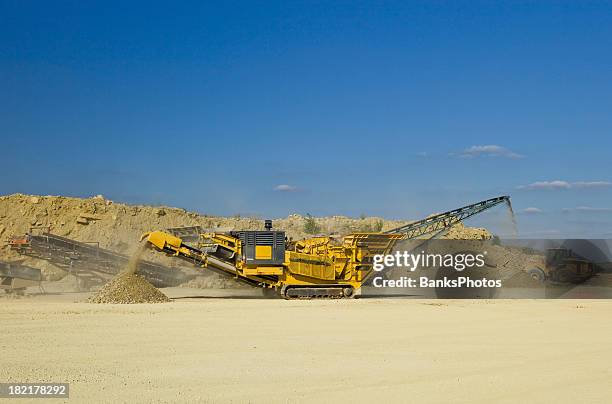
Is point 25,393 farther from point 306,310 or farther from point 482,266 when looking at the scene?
point 482,266

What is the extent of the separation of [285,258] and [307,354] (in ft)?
47.0

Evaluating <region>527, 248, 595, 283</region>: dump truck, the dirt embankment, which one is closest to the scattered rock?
the dirt embankment

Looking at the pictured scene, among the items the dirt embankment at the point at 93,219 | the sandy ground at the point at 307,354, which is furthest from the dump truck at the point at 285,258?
the dirt embankment at the point at 93,219

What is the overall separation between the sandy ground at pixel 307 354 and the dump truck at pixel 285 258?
4603 millimetres

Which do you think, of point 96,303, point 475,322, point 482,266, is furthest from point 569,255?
point 96,303

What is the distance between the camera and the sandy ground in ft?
35.5

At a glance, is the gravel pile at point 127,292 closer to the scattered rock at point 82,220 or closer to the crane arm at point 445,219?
the crane arm at point 445,219

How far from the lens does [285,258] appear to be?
28469mm

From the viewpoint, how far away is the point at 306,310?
2380 centimetres

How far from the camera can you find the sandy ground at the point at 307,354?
10.8 m

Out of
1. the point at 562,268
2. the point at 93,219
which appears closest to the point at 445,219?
the point at 562,268

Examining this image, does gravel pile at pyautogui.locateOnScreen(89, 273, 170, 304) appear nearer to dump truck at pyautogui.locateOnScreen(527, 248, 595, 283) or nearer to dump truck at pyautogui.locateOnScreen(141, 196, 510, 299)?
dump truck at pyautogui.locateOnScreen(141, 196, 510, 299)

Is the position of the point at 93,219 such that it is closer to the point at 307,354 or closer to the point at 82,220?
the point at 82,220

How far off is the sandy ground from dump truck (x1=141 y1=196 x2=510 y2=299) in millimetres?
4603
